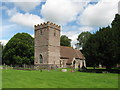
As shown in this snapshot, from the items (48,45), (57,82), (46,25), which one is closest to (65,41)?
(46,25)

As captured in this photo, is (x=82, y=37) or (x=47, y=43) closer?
(x=47, y=43)

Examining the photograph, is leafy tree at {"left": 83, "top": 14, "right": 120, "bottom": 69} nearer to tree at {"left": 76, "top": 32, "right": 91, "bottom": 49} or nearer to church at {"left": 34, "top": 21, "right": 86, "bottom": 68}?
church at {"left": 34, "top": 21, "right": 86, "bottom": 68}

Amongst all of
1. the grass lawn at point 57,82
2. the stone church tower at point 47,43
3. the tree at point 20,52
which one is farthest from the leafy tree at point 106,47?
the tree at point 20,52

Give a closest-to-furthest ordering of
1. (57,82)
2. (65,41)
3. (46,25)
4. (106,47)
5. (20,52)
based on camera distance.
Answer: (57,82) → (106,47) → (46,25) → (20,52) → (65,41)

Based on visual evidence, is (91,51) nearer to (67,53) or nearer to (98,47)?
(98,47)

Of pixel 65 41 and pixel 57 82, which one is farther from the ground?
pixel 65 41

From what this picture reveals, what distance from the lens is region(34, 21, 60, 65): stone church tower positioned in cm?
3903

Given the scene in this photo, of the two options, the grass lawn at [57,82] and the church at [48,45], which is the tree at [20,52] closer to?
the church at [48,45]

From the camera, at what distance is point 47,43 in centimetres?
3903

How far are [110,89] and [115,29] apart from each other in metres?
19.6

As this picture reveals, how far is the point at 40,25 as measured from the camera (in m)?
41.4

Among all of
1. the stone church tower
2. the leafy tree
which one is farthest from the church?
the leafy tree

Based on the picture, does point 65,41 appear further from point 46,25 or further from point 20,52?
point 46,25

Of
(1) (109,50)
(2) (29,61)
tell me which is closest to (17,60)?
(2) (29,61)
